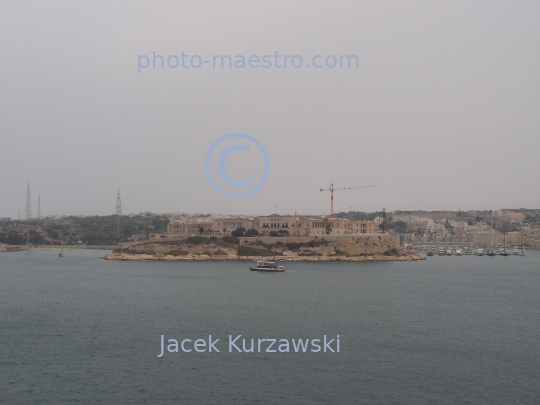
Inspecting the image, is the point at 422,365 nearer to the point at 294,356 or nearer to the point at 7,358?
the point at 294,356

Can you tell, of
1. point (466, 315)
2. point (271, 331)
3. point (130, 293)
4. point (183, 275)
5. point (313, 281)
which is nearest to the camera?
point (271, 331)

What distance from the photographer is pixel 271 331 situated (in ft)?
39.8

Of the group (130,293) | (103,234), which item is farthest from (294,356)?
(103,234)

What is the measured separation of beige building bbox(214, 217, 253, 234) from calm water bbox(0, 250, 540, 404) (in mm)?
18785

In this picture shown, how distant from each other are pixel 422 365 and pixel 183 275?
1575cm

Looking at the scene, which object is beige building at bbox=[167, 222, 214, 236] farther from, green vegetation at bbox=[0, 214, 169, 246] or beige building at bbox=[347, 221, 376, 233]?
green vegetation at bbox=[0, 214, 169, 246]

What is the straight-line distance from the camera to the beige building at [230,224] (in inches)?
1576

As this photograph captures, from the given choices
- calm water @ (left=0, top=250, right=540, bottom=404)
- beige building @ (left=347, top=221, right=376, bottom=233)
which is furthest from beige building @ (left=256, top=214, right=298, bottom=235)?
calm water @ (left=0, top=250, right=540, bottom=404)

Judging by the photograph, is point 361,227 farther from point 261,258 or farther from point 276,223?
point 261,258

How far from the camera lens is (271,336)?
1171 cm

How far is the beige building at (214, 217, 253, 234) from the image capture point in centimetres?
Answer: 4003

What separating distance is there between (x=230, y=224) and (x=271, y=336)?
28897 millimetres

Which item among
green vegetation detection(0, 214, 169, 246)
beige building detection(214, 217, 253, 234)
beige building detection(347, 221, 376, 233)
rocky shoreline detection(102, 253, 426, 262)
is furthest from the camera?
green vegetation detection(0, 214, 169, 246)

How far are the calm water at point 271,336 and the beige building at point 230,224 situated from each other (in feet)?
61.6
